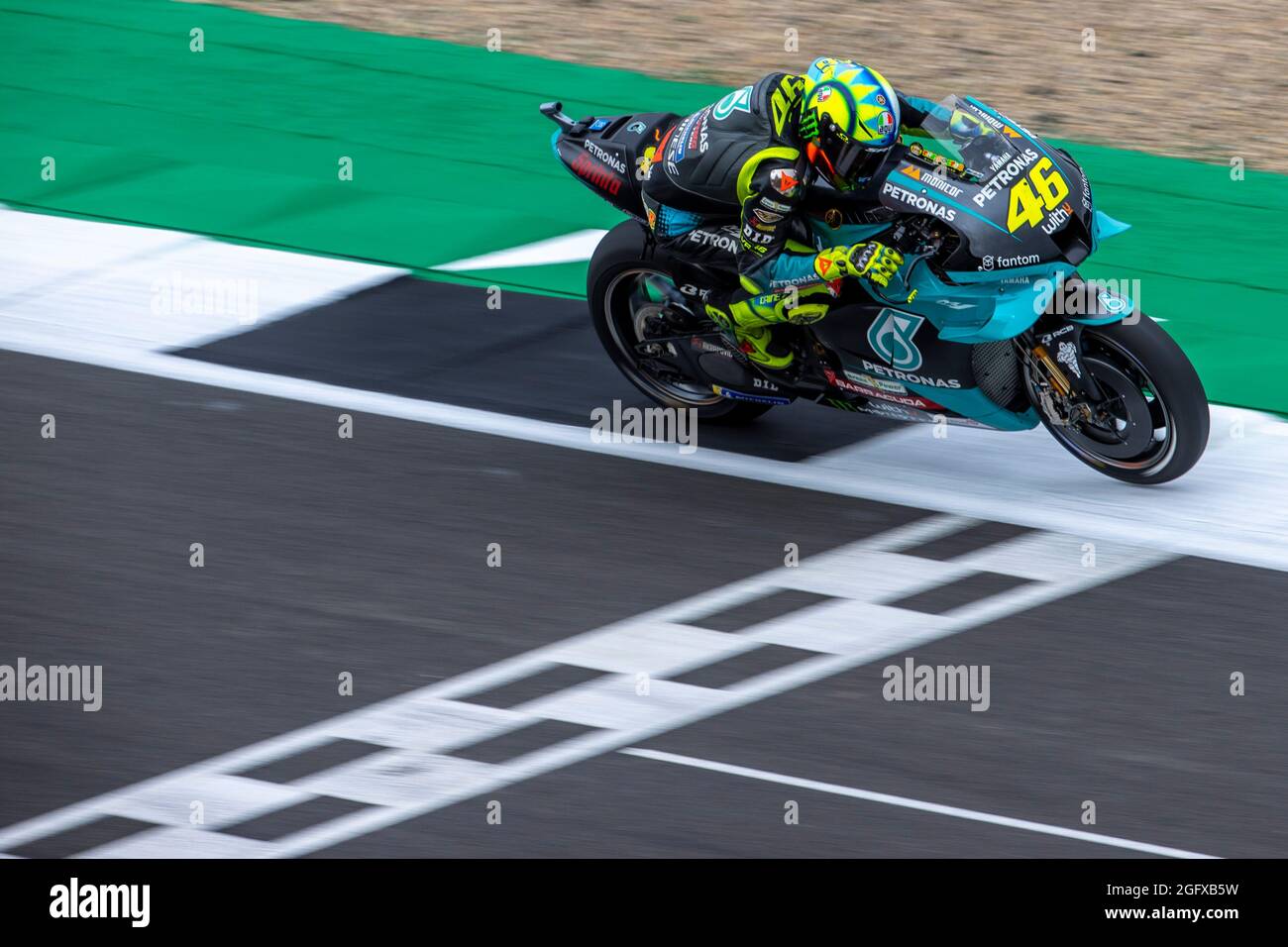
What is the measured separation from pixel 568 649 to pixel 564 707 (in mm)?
453

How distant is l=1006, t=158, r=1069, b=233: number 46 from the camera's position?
331 inches

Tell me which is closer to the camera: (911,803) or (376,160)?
(911,803)

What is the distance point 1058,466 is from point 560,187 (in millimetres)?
4810

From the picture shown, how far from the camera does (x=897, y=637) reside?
8.08 meters

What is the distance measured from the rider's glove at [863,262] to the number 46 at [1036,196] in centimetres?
53

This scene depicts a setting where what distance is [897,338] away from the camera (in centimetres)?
897

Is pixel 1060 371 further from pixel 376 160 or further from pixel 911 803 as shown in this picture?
pixel 376 160

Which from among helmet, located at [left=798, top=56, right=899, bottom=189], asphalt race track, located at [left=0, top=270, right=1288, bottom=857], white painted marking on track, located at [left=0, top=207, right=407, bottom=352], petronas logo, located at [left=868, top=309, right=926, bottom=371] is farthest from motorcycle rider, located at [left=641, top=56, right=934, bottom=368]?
white painted marking on track, located at [left=0, top=207, right=407, bottom=352]

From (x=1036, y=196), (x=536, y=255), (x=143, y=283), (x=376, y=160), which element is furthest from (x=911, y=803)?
(x=376, y=160)

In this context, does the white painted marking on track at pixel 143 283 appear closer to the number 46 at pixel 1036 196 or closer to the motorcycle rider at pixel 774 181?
the motorcycle rider at pixel 774 181

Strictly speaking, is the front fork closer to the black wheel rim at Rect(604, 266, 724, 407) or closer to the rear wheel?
the rear wheel

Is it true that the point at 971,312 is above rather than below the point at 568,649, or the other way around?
above

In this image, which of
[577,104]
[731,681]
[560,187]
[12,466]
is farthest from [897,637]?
[577,104]

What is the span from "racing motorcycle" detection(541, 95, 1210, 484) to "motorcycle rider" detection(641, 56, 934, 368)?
0.26 feet
